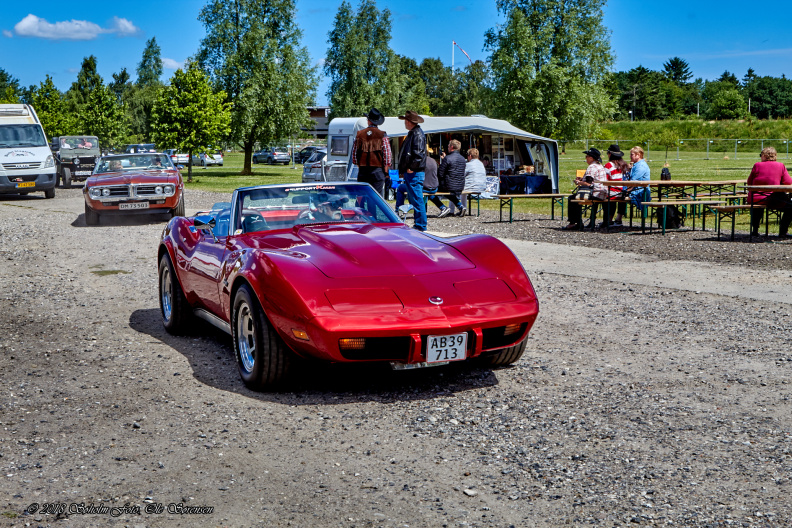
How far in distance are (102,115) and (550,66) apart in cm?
2832

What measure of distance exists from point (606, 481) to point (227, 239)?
3.38 metres

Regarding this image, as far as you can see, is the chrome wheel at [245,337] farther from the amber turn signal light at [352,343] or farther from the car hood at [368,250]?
the amber turn signal light at [352,343]

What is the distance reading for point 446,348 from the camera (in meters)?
4.97

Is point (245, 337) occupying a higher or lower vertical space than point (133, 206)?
lower

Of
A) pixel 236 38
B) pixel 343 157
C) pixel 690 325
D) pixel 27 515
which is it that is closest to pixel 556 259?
pixel 690 325

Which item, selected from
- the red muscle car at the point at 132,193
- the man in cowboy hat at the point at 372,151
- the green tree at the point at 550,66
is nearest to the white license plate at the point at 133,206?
the red muscle car at the point at 132,193

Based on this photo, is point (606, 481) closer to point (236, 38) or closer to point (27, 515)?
point (27, 515)

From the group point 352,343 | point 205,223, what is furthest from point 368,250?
point 205,223

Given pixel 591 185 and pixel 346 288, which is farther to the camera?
pixel 591 185

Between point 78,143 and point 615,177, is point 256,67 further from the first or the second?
point 615,177

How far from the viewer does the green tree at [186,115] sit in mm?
41688

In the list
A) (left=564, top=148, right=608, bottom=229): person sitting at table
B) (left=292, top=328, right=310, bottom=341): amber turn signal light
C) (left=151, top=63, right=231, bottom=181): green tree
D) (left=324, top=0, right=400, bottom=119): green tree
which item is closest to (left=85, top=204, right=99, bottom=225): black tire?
(left=564, top=148, right=608, bottom=229): person sitting at table

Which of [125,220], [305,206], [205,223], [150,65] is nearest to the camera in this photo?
[305,206]

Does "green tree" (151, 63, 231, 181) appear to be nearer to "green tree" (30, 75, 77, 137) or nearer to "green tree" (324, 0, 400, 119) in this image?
"green tree" (30, 75, 77, 137)
